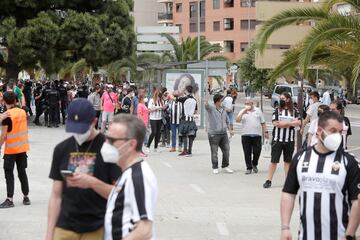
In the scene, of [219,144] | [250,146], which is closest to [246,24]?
[219,144]

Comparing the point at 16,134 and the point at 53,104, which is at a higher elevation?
the point at 16,134

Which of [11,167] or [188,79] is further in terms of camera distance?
[188,79]

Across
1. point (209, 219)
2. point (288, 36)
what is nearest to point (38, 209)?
point (209, 219)

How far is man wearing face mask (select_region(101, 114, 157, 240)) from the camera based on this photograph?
4039 millimetres

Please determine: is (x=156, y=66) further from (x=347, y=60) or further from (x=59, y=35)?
(x=347, y=60)

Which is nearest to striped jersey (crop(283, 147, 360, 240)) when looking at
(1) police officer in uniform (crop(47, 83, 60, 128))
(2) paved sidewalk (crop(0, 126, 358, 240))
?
(2) paved sidewalk (crop(0, 126, 358, 240))

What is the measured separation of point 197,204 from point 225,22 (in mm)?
79040

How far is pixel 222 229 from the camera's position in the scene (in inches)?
361

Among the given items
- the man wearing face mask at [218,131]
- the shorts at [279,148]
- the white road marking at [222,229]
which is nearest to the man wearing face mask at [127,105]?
the man wearing face mask at [218,131]

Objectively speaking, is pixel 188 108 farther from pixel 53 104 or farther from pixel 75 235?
pixel 75 235

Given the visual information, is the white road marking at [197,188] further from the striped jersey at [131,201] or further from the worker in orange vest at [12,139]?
the striped jersey at [131,201]

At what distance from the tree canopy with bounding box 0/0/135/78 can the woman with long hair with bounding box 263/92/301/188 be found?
645 inches

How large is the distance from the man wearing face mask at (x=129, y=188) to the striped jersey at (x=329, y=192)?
1438mm

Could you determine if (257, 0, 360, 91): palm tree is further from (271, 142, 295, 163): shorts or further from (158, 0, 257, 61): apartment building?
(158, 0, 257, 61): apartment building
